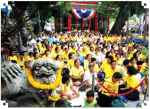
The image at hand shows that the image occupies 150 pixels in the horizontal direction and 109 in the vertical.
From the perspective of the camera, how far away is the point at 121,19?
20.6 ft

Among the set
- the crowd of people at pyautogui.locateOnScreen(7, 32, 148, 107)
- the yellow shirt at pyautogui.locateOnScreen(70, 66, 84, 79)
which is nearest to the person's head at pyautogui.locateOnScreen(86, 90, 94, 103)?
the crowd of people at pyautogui.locateOnScreen(7, 32, 148, 107)

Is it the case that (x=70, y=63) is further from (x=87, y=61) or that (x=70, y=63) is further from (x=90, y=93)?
(x=90, y=93)

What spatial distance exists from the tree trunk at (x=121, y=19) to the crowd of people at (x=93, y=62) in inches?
3.4

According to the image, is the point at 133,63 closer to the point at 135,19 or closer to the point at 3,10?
the point at 135,19

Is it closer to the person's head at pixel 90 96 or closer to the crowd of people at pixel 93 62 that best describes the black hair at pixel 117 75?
the crowd of people at pixel 93 62

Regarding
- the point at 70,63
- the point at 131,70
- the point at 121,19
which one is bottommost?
the point at 131,70

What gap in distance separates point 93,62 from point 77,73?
0.85ft

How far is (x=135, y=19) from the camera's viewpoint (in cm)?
629

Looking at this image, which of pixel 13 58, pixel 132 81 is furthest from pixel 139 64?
pixel 13 58

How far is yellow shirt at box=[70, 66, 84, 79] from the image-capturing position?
6266 millimetres

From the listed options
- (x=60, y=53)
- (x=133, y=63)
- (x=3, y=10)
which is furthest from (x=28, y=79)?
(x=133, y=63)

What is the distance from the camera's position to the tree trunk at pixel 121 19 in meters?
6.23

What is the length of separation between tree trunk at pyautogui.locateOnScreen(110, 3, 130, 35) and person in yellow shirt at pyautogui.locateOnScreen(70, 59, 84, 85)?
628 millimetres

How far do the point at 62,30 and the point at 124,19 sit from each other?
83 cm
